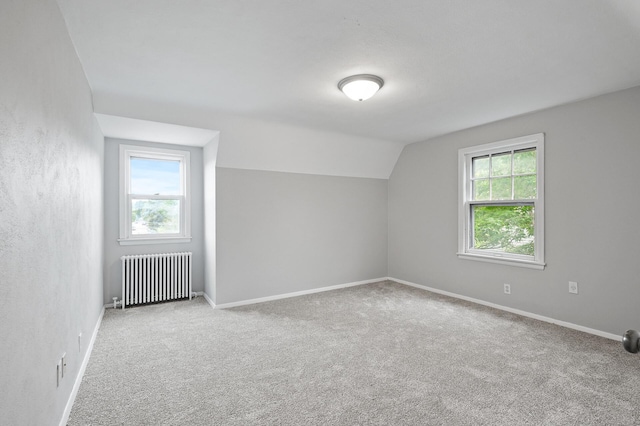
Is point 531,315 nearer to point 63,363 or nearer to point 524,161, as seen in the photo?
point 524,161

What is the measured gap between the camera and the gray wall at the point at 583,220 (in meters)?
3.09

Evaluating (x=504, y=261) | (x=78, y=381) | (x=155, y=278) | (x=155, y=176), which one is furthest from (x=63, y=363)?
(x=504, y=261)

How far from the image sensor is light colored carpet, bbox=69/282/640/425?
2029 millimetres

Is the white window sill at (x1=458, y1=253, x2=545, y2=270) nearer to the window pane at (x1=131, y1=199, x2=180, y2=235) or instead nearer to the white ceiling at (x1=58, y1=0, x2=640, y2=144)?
the white ceiling at (x1=58, y1=0, x2=640, y2=144)

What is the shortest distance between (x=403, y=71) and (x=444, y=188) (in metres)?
2.60

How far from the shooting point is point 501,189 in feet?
13.7

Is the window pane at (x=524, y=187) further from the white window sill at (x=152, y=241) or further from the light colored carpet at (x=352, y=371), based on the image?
the white window sill at (x=152, y=241)

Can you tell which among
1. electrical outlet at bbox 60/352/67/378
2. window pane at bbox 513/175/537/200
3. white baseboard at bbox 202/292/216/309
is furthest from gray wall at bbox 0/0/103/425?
window pane at bbox 513/175/537/200

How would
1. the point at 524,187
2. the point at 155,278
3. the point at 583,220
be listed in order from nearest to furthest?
the point at 583,220, the point at 524,187, the point at 155,278

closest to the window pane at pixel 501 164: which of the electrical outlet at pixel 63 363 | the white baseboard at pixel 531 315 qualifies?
the white baseboard at pixel 531 315

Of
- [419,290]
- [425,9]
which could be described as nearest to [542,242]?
[419,290]

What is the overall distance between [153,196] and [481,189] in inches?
180

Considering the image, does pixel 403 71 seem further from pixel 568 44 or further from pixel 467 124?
pixel 467 124

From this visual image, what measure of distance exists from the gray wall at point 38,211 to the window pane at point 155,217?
2.14 m
